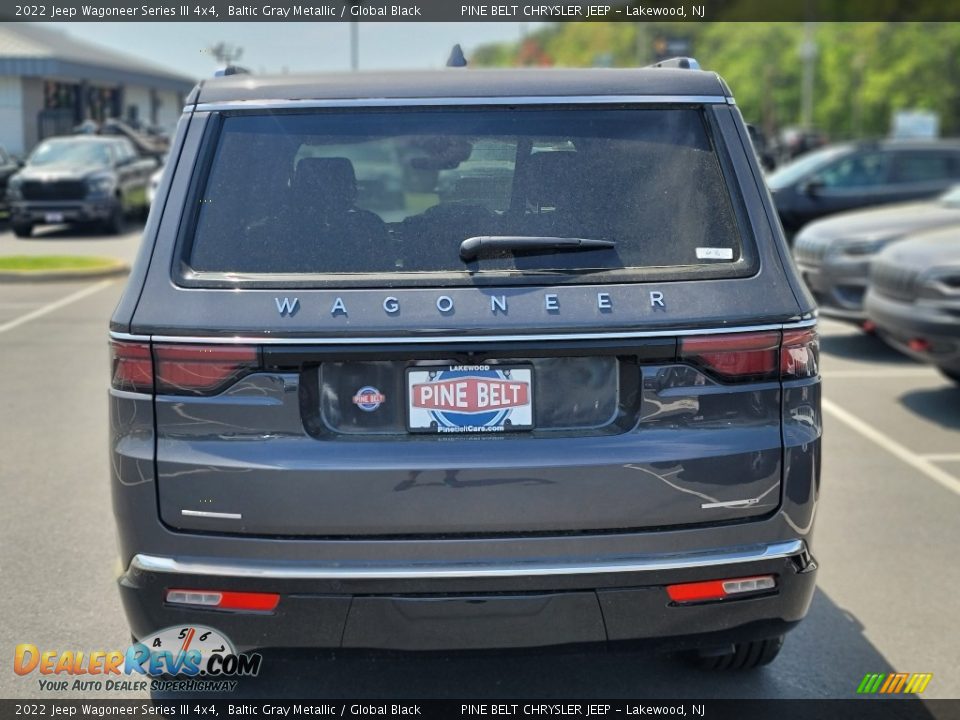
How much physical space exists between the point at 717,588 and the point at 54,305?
37.4ft

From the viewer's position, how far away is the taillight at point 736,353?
3062mm

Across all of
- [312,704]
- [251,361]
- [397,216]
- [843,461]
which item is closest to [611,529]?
[251,361]

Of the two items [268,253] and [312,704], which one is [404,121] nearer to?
[268,253]

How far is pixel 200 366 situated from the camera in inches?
119

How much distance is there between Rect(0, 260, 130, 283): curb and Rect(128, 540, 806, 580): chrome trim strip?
42.5ft

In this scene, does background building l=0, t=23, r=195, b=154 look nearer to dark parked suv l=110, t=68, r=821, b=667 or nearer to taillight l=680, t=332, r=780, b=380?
dark parked suv l=110, t=68, r=821, b=667

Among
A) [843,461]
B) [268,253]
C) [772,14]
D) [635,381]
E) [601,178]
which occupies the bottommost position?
[843,461]

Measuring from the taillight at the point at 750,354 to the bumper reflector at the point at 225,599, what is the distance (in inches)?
50.2

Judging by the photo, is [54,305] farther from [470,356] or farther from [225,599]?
[470,356]

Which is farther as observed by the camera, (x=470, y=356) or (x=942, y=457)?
(x=942, y=457)

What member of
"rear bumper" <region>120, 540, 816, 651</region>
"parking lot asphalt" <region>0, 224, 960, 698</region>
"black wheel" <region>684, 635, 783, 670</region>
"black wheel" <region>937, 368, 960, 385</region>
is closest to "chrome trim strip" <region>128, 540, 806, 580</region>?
"rear bumper" <region>120, 540, 816, 651</region>

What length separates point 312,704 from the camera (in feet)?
12.1

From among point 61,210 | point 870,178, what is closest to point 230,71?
point 870,178

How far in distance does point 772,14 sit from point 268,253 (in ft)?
279
